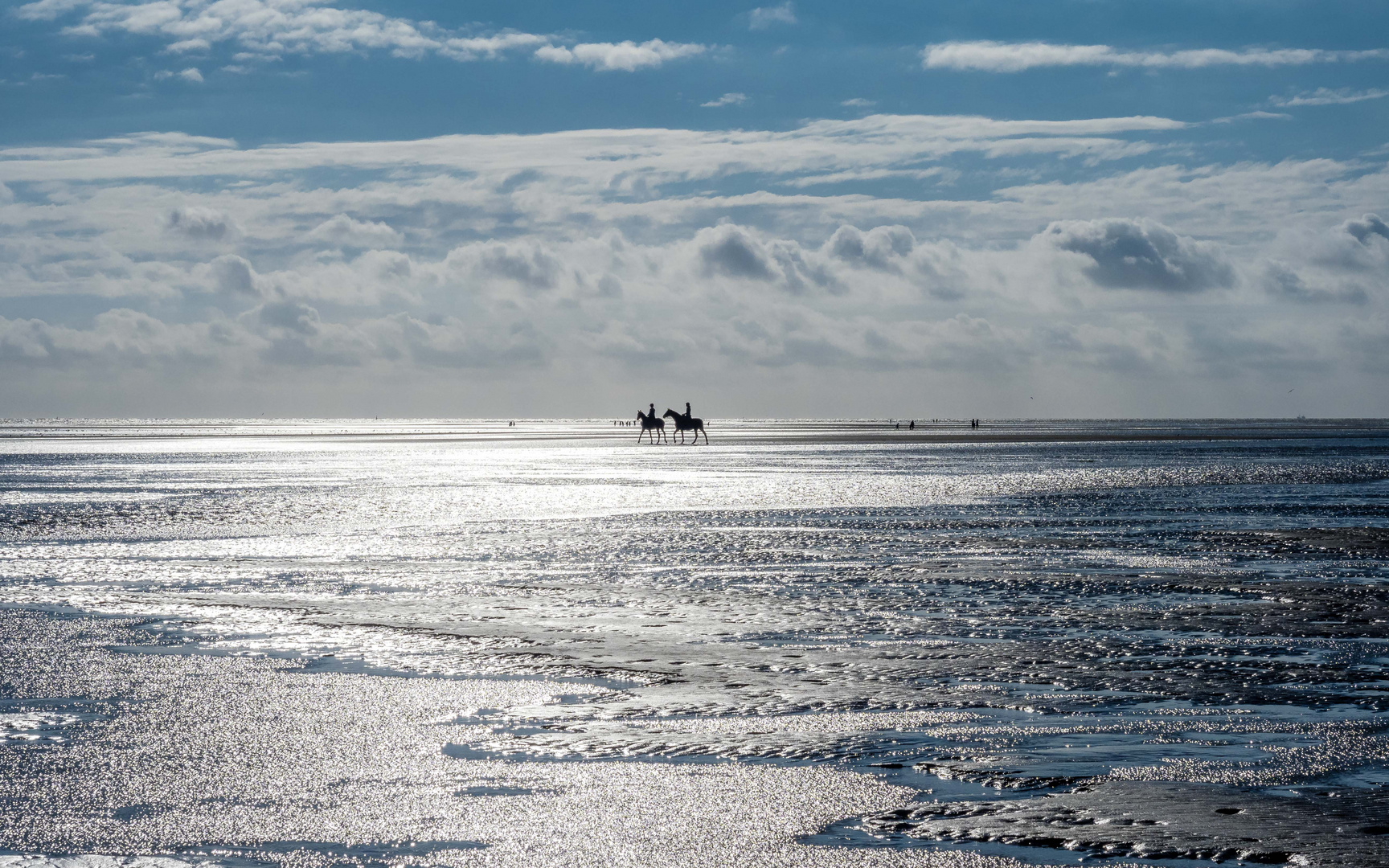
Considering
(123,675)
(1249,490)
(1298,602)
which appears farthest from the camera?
(1249,490)

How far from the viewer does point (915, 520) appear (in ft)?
88.0

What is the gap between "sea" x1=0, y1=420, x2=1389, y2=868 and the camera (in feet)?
22.4

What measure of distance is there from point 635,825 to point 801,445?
80354 mm

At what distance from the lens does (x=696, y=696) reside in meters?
10.2

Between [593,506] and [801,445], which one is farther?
[801,445]

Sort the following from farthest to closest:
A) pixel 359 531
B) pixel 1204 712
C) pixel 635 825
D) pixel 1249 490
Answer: pixel 1249 490
pixel 359 531
pixel 1204 712
pixel 635 825

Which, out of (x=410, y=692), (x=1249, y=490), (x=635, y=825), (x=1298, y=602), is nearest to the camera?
(x=635, y=825)

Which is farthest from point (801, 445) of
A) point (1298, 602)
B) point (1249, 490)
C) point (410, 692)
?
point (410, 692)

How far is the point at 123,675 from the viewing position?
36.2ft

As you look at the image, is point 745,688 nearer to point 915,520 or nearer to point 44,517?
point 915,520

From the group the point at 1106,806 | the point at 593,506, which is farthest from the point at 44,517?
the point at 1106,806

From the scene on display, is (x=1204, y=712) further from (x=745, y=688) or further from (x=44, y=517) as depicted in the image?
(x=44, y=517)

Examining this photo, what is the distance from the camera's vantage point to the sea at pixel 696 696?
6.81 meters

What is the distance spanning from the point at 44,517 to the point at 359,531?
833 cm
